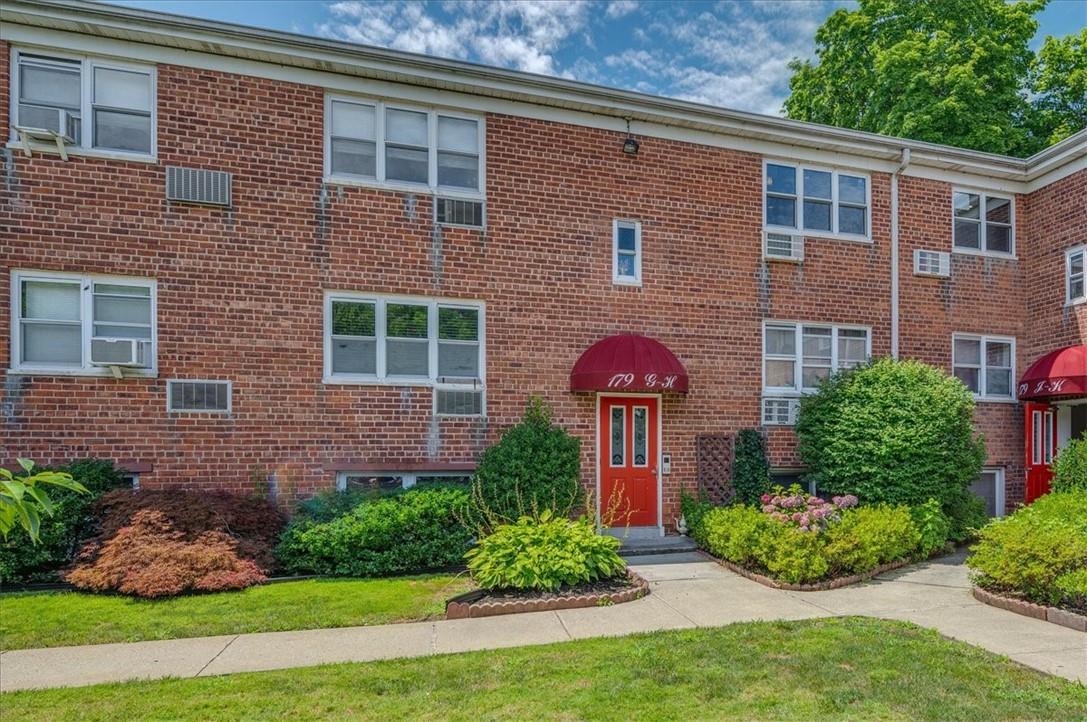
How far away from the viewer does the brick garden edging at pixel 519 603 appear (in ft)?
22.3

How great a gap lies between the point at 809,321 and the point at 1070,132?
1251cm

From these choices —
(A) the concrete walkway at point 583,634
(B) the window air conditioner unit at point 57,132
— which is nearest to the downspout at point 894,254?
(A) the concrete walkway at point 583,634

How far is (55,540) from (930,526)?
1196 cm

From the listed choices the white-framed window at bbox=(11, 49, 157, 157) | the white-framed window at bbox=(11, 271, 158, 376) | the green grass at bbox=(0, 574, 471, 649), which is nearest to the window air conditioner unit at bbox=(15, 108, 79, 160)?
the white-framed window at bbox=(11, 49, 157, 157)

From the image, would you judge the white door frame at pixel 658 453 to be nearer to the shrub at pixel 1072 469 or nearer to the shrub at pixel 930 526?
the shrub at pixel 930 526

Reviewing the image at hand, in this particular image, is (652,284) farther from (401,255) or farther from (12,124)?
(12,124)

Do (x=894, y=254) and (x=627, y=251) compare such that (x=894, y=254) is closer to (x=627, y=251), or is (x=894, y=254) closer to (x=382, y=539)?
(x=627, y=251)

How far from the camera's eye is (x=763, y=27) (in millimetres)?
14328

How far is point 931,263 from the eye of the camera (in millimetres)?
12500

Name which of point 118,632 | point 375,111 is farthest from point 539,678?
point 375,111

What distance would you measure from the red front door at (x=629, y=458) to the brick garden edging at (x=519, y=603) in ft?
10.7

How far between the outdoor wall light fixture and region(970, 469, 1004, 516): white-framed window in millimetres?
9475

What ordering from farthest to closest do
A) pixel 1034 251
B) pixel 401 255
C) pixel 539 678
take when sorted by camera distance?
pixel 1034 251 → pixel 401 255 → pixel 539 678

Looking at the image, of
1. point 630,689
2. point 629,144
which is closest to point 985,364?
point 629,144
